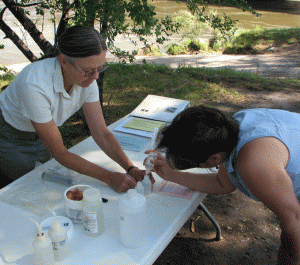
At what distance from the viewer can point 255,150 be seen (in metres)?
1.14

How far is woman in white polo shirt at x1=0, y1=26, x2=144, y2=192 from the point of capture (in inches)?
64.0

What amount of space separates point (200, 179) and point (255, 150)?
54 cm

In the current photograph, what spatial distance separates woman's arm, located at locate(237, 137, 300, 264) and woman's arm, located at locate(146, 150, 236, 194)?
419 millimetres

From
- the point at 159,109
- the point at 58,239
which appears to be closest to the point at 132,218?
the point at 58,239

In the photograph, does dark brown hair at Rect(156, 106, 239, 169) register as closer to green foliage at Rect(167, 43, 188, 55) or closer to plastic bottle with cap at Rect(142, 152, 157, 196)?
plastic bottle with cap at Rect(142, 152, 157, 196)

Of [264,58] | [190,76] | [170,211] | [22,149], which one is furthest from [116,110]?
[264,58]

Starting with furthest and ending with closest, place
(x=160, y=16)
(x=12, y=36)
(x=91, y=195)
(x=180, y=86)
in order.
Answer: (x=160, y=16)
(x=180, y=86)
(x=12, y=36)
(x=91, y=195)

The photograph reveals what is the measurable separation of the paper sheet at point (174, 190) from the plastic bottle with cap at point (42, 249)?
66cm

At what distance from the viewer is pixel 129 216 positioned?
3.76 ft

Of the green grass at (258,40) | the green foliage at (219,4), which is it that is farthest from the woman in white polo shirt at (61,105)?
the green grass at (258,40)

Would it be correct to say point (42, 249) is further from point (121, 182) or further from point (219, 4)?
point (219, 4)

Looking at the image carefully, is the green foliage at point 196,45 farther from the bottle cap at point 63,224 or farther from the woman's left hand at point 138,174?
the bottle cap at point 63,224

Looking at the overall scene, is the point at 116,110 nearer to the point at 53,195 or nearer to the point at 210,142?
the point at 53,195

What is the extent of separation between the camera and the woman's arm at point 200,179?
1.58m
